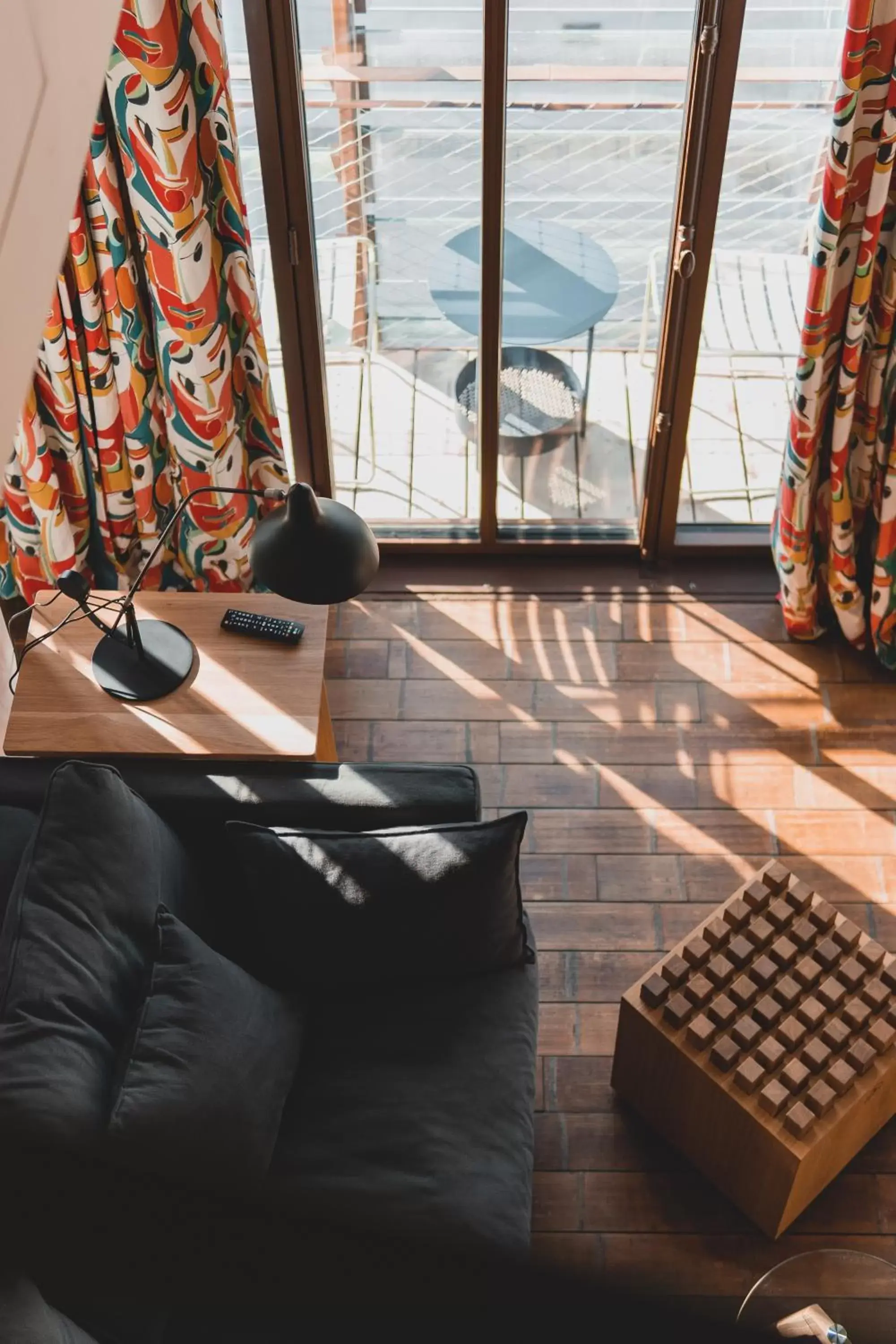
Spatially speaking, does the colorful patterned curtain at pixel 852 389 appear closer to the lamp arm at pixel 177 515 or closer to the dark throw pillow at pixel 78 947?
the lamp arm at pixel 177 515

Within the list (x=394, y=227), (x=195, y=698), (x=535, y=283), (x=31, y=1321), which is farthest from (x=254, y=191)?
(x=31, y=1321)

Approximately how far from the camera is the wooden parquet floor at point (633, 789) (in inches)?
93.8

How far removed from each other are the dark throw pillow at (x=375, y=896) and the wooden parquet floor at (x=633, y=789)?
0.57 meters

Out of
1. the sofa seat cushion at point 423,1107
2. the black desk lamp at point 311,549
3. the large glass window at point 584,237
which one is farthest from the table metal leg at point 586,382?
the sofa seat cushion at point 423,1107

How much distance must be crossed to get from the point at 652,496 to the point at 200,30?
1.60m

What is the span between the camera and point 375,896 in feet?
7.13

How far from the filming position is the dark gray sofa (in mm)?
1951

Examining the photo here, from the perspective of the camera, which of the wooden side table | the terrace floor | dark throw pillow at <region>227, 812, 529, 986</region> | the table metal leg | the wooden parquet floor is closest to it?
dark throw pillow at <region>227, 812, 529, 986</region>

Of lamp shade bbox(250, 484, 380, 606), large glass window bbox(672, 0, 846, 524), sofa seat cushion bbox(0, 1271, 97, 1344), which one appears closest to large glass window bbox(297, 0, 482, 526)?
large glass window bbox(672, 0, 846, 524)

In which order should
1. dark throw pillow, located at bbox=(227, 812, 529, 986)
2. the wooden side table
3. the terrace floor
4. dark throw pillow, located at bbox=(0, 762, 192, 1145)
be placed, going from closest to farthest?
dark throw pillow, located at bbox=(0, 762, 192, 1145), dark throw pillow, located at bbox=(227, 812, 529, 986), the wooden side table, the terrace floor

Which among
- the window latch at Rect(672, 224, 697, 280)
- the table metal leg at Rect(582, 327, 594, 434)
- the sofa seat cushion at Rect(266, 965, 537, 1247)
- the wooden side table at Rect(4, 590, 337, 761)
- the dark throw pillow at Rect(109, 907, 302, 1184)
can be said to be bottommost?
the sofa seat cushion at Rect(266, 965, 537, 1247)

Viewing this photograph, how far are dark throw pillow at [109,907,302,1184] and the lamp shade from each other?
1.91 feet

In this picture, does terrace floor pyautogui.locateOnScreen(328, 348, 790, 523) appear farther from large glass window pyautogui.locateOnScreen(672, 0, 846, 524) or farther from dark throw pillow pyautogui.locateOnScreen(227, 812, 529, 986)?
dark throw pillow pyautogui.locateOnScreen(227, 812, 529, 986)

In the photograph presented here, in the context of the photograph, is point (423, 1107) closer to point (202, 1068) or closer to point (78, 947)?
point (202, 1068)
